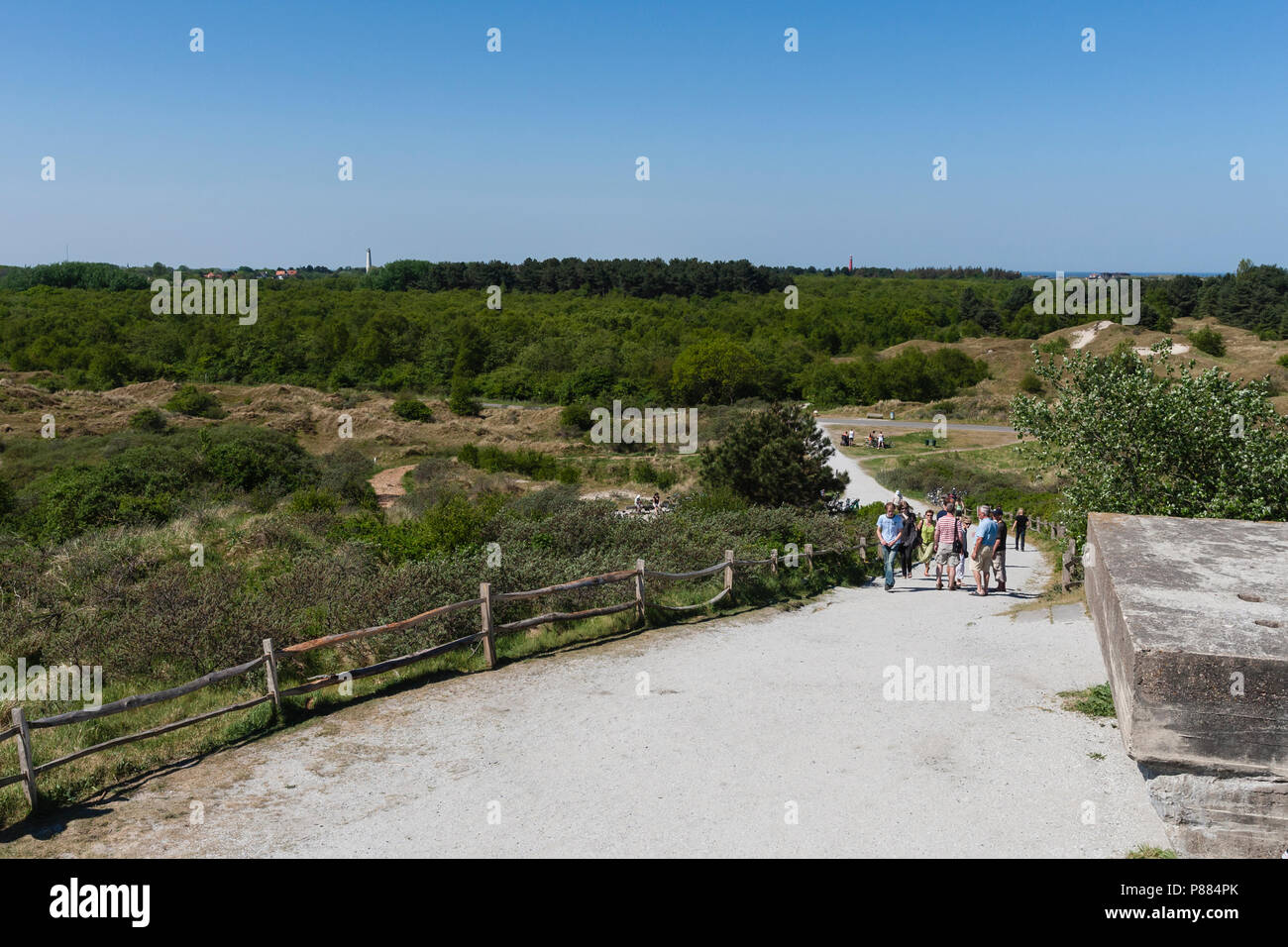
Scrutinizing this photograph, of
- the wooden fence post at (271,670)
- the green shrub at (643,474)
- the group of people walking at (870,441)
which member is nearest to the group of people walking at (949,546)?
the wooden fence post at (271,670)

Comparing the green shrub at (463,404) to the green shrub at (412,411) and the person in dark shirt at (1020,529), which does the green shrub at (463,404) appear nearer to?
the green shrub at (412,411)

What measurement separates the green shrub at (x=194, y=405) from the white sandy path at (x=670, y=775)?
5249cm

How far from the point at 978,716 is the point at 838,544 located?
837cm

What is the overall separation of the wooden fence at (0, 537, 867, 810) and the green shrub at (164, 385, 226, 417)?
5026 centimetres

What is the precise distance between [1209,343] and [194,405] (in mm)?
78326

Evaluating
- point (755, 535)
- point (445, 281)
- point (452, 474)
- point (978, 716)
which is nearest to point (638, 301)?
point (445, 281)

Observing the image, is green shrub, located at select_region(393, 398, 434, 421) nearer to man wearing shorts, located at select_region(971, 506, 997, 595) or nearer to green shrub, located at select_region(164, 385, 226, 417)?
green shrub, located at select_region(164, 385, 226, 417)

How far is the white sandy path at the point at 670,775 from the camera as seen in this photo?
6254 mm

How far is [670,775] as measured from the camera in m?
7.33

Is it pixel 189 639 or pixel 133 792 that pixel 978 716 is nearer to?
pixel 133 792

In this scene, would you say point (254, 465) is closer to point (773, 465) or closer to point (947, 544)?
point (773, 465)

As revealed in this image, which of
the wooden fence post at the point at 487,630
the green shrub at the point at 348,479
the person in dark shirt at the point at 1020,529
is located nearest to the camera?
the wooden fence post at the point at 487,630

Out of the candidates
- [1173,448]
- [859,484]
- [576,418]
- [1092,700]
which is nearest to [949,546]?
[1173,448]
